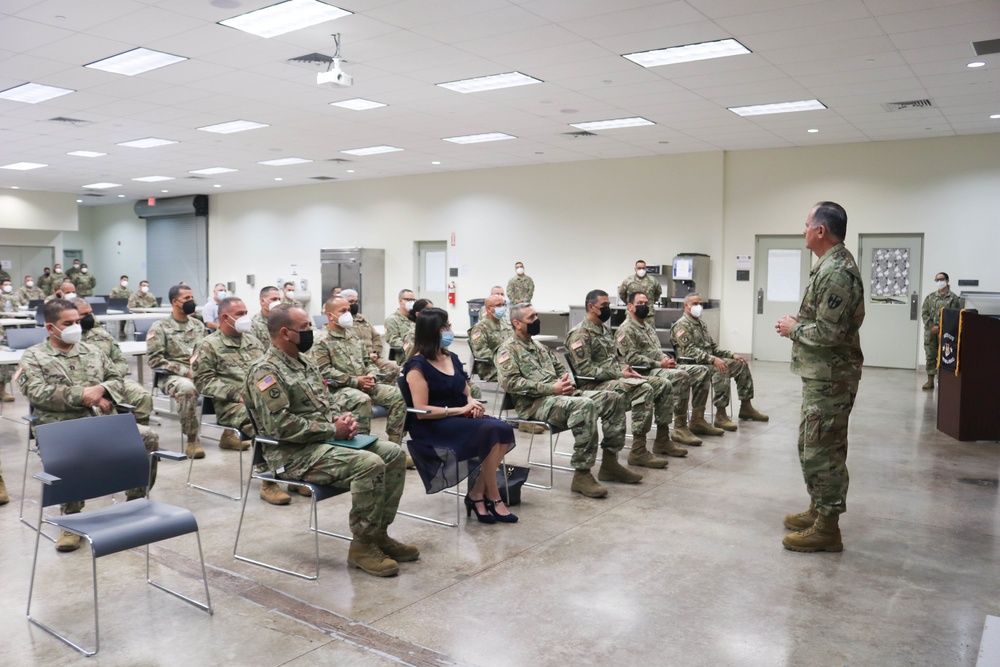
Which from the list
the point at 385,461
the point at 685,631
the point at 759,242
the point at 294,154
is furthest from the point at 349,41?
the point at 759,242

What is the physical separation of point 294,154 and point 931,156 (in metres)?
10.3

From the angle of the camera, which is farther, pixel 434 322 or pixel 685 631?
pixel 434 322

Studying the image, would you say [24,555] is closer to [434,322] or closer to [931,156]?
[434,322]

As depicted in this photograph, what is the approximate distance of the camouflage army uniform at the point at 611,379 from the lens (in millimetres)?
5887

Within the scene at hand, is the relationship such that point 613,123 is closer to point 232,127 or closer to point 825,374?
point 232,127

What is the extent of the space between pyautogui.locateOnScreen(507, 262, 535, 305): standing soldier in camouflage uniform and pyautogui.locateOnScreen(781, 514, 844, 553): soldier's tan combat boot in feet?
34.1

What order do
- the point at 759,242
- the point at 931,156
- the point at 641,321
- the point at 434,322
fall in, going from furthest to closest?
the point at 759,242 → the point at 931,156 → the point at 641,321 → the point at 434,322

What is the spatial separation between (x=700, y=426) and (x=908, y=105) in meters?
5.07

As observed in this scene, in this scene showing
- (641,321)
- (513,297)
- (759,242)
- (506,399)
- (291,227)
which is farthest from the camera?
(291,227)

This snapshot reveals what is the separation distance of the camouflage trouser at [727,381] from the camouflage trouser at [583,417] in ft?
6.59

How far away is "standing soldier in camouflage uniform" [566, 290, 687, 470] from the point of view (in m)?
5.89

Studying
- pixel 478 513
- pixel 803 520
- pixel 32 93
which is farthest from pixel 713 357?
pixel 32 93

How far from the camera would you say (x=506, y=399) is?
5.31 metres

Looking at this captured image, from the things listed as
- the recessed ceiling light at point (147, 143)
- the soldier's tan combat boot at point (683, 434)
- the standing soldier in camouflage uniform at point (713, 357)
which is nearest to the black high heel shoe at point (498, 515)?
the soldier's tan combat boot at point (683, 434)
